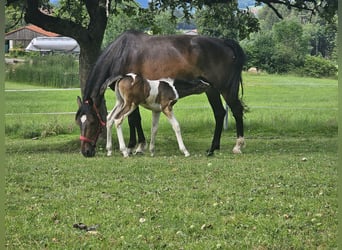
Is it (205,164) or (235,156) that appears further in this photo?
(235,156)

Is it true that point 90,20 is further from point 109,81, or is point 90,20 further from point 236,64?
point 236,64

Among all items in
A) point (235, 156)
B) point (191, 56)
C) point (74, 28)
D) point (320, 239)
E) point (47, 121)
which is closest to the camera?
point (320, 239)

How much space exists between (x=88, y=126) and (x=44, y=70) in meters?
1.03

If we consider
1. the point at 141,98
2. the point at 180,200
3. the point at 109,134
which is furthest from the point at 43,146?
the point at 180,200

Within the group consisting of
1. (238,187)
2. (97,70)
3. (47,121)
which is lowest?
(47,121)

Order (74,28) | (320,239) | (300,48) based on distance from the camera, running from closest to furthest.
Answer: (320,239) → (74,28) → (300,48)

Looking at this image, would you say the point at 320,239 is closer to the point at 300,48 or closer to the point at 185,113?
the point at 300,48

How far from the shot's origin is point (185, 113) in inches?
493

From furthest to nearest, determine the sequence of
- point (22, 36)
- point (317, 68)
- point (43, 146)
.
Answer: point (317, 68)
point (43, 146)
point (22, 36)

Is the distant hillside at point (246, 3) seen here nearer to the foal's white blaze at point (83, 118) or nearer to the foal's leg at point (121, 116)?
the foal's leg at point (121, 116)

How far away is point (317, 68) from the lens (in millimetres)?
10344

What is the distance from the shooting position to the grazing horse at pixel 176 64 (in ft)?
24.9

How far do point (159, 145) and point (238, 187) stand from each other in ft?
15.1

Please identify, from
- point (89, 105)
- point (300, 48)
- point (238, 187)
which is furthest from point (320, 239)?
point (300, 48)
